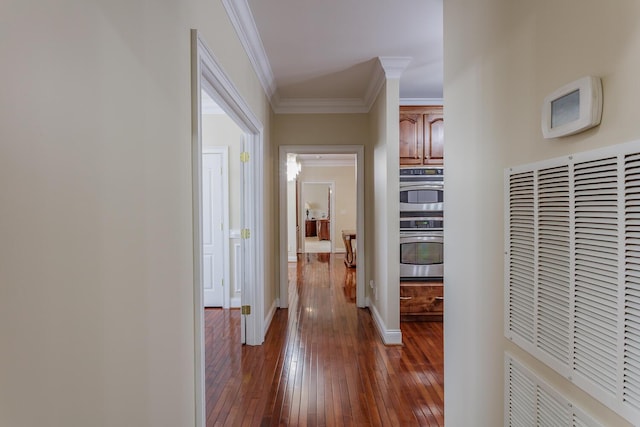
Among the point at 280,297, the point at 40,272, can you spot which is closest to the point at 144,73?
the point at 40,272

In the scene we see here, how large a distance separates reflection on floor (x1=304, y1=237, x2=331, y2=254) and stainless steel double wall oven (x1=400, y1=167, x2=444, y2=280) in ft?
21.3

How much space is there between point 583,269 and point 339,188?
362 inches

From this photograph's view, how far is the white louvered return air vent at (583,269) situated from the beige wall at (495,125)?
0.06m

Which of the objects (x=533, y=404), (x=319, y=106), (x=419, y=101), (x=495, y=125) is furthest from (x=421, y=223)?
(x=533, y=404)

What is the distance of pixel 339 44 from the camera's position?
290 cm

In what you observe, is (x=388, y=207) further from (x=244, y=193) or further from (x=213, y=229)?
(x=213, y=229)

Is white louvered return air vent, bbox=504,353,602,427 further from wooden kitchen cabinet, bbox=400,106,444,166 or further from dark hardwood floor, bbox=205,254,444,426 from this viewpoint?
wooden kitchen cabinet, bbox=400,106,444,166

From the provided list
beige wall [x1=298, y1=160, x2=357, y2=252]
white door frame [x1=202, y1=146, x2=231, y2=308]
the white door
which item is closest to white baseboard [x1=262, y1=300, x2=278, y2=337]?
white door frame [x1=202, y1=146, x2=231, y2=308]

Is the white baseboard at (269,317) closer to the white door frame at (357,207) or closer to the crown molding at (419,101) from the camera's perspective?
the white door frame at (357,207)

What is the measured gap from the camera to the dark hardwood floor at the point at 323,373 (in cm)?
217

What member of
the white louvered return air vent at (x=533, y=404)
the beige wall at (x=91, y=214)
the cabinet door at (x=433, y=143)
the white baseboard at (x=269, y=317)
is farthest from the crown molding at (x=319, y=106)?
the white louvered return air vent at (x=533, y=404)

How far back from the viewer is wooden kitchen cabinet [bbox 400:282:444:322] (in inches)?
156

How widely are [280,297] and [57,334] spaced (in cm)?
390

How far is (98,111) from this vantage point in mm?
831
